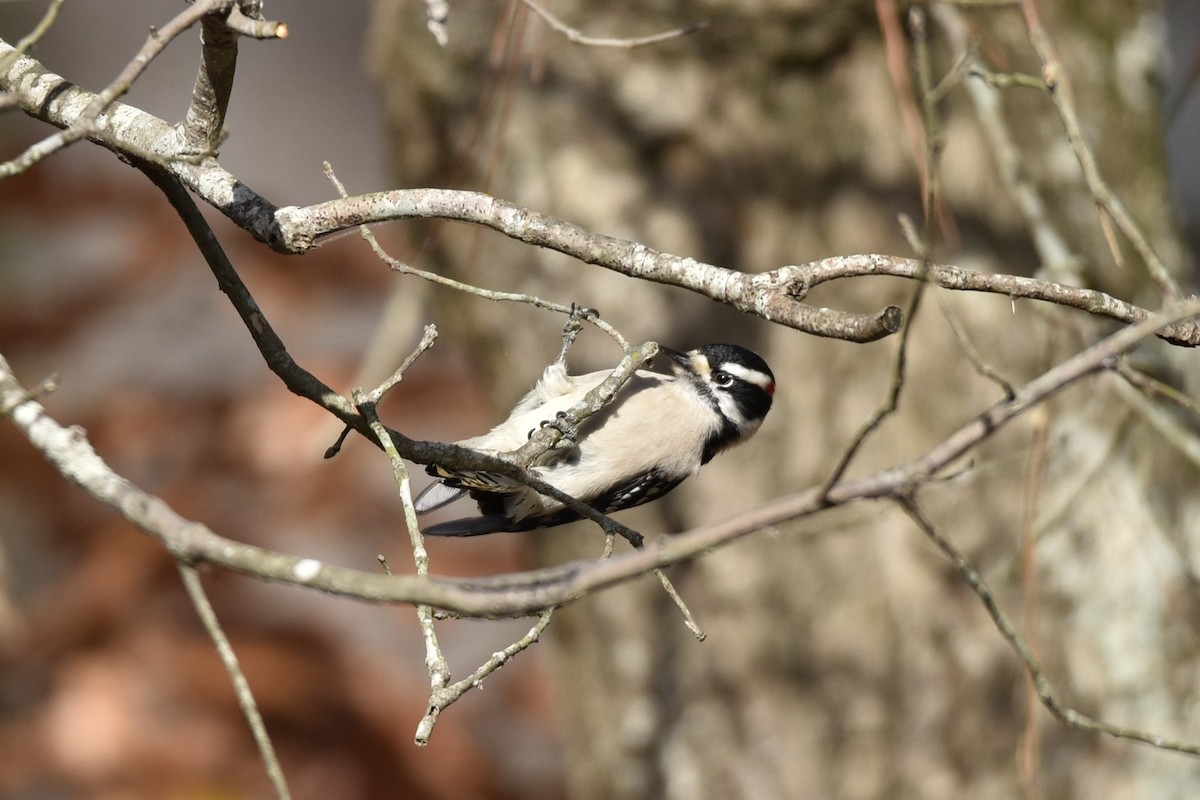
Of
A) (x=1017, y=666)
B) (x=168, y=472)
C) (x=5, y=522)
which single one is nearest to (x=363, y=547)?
(x=168, y=472)

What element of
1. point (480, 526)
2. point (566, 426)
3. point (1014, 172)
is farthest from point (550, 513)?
point (1014, 172)

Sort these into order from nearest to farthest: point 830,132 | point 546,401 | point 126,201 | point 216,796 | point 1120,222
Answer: point 1120,222, point 546,401, point 830,132, point 216,796, point 126,201

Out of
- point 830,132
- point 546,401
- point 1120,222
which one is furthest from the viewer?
point 830,132

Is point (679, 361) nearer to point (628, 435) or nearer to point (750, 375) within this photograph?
point (750, 375)

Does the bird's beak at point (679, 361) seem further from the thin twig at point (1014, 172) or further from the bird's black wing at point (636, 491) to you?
the thin twig at point (1014, 172)

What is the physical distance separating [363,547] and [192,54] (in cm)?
370

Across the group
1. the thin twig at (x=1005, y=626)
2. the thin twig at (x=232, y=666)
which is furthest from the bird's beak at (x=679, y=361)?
the thin twig at (x=232, y=666)

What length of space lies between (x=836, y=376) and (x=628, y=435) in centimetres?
141

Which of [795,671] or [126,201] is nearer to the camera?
[795,671]

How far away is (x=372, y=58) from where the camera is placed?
3.98 meters

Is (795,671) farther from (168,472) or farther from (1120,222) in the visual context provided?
(168,472)

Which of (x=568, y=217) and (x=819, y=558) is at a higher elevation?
(x=568, y=217)

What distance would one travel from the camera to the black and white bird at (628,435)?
2.54 m

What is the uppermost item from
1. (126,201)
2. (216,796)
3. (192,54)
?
(192,54)
